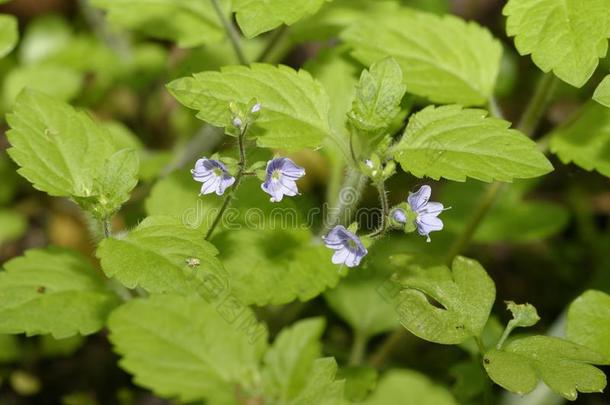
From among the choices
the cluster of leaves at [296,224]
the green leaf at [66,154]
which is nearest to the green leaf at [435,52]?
the cluster of leaves at [296,224]

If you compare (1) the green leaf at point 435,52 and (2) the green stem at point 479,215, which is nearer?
(1) the green leaf at point 435,52

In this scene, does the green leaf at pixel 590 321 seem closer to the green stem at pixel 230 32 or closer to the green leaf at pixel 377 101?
the green leaf at pixel 377 101

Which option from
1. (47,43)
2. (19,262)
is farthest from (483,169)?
(47,43)

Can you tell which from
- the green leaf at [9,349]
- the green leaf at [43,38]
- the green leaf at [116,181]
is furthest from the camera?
the green leaf at [43,38]

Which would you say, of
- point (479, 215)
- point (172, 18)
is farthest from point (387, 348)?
point (172, 18)

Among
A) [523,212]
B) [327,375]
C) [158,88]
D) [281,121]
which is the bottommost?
[158,88]

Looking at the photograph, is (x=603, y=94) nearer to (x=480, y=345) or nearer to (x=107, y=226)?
(x=480, y=345)

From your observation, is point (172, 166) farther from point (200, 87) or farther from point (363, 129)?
point (363, 129)
